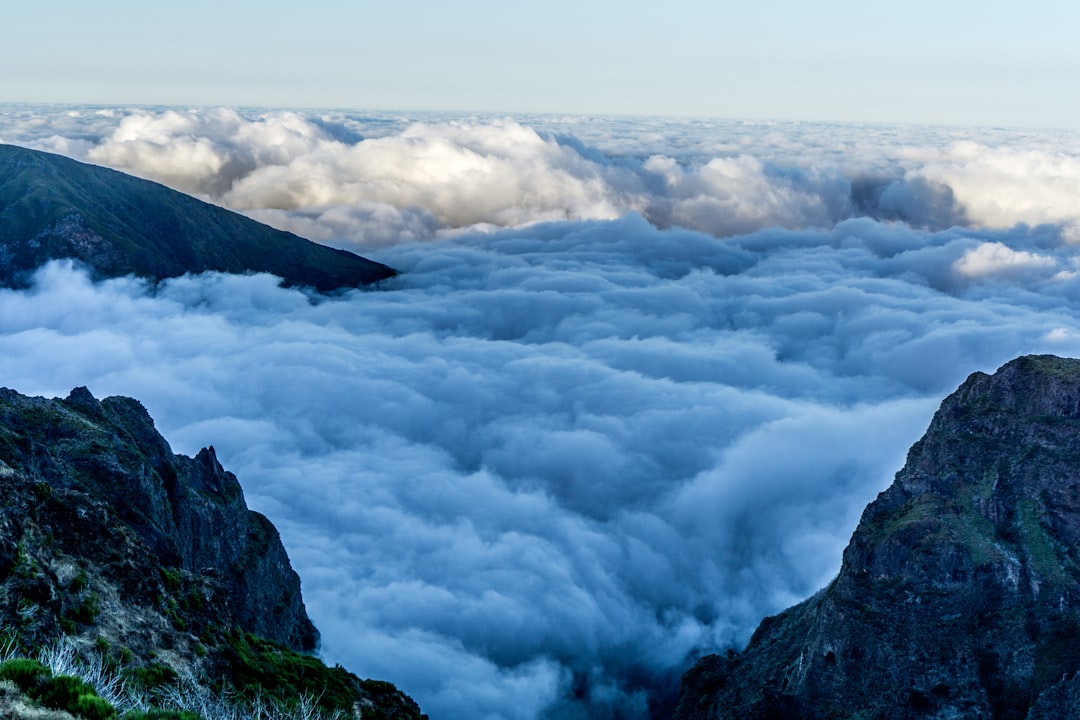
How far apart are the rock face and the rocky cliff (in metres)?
80.5

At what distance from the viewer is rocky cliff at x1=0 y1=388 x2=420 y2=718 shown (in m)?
52.5

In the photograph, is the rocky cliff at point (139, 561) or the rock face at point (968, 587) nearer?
the rocky cliff at point (139, 561)

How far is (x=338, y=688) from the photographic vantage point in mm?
85812

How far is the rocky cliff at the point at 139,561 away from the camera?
52.5m

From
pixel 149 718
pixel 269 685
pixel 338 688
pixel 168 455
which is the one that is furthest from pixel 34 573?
pixel 168 455

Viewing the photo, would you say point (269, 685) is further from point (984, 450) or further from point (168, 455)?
point (984, 450)

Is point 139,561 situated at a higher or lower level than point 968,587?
higher

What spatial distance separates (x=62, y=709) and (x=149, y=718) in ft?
15.5

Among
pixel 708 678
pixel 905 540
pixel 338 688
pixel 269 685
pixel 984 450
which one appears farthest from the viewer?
pixel 708 678

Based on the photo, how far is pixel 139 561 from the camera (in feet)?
221

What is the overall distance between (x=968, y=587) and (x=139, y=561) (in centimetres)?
12410

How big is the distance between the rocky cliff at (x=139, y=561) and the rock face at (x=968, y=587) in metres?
80.5

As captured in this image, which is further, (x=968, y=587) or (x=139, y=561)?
(x=968, y=587)

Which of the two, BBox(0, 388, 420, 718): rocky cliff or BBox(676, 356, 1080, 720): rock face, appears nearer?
BBox(0, 388, 420, 718): rocky cliff
